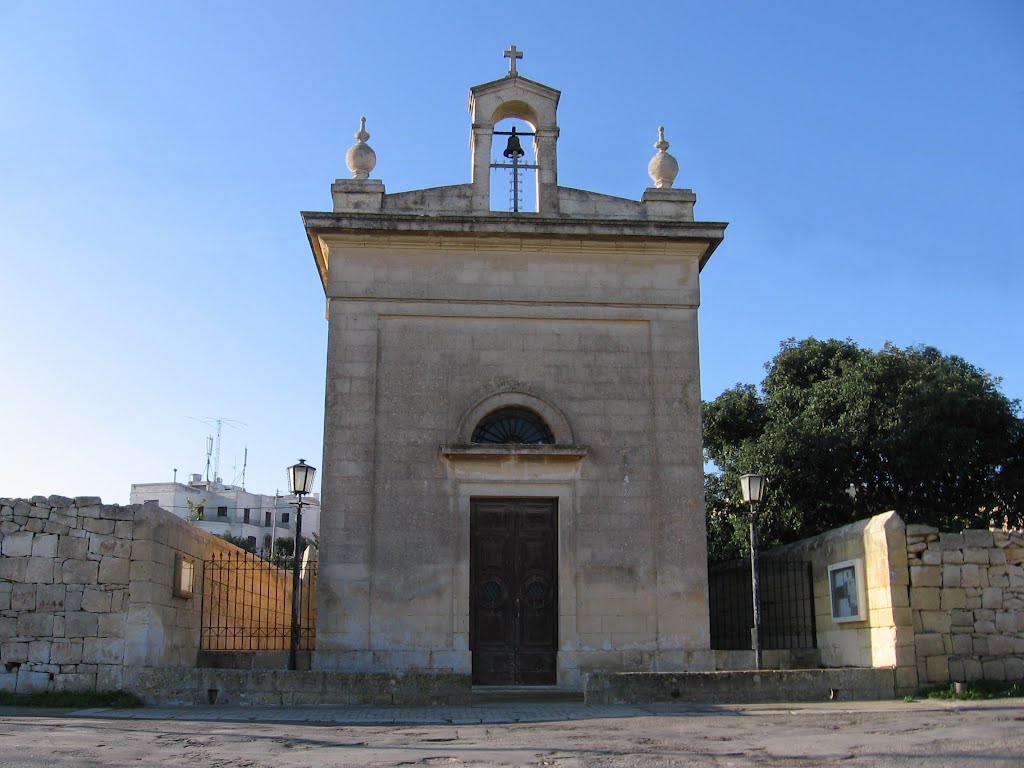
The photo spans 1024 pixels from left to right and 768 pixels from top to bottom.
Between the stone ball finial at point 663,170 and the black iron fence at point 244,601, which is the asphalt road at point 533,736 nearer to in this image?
the black iron fence at point 244,601


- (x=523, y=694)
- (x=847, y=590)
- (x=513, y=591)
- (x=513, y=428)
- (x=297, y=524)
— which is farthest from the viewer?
(x=513, y=428)

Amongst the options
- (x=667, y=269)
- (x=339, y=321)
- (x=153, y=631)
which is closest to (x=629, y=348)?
(x=667, y=269)

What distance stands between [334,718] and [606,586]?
506 centimetres

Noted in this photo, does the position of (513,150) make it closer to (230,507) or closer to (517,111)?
(517,111)

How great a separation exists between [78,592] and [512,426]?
644 centimetres

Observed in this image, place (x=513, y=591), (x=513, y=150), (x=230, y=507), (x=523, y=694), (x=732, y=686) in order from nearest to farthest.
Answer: (x=732, y=686) < (x=523, y=694) < (x=513, y=591) < (x=513, y=150) < (x=230, y=507)

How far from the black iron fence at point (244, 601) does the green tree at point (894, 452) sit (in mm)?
9506

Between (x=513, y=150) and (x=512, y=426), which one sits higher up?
(x=513, y=150)

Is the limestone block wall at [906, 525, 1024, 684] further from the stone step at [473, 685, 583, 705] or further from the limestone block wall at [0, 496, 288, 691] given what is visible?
the limestone block wall at [0, 496, 288, 691]

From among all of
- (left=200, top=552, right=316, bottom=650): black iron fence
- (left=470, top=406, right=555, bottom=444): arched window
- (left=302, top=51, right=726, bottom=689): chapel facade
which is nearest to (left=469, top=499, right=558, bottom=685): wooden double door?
(left=302, top=51, right=726, bottom=689): chapel facade

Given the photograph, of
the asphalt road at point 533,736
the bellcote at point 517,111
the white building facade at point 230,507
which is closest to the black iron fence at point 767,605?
the asphalt road at point 533,736

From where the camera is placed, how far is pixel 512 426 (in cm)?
1554

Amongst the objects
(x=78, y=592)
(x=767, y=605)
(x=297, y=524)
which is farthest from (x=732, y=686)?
(x=78, y=592)

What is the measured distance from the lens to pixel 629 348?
51.6 ft
